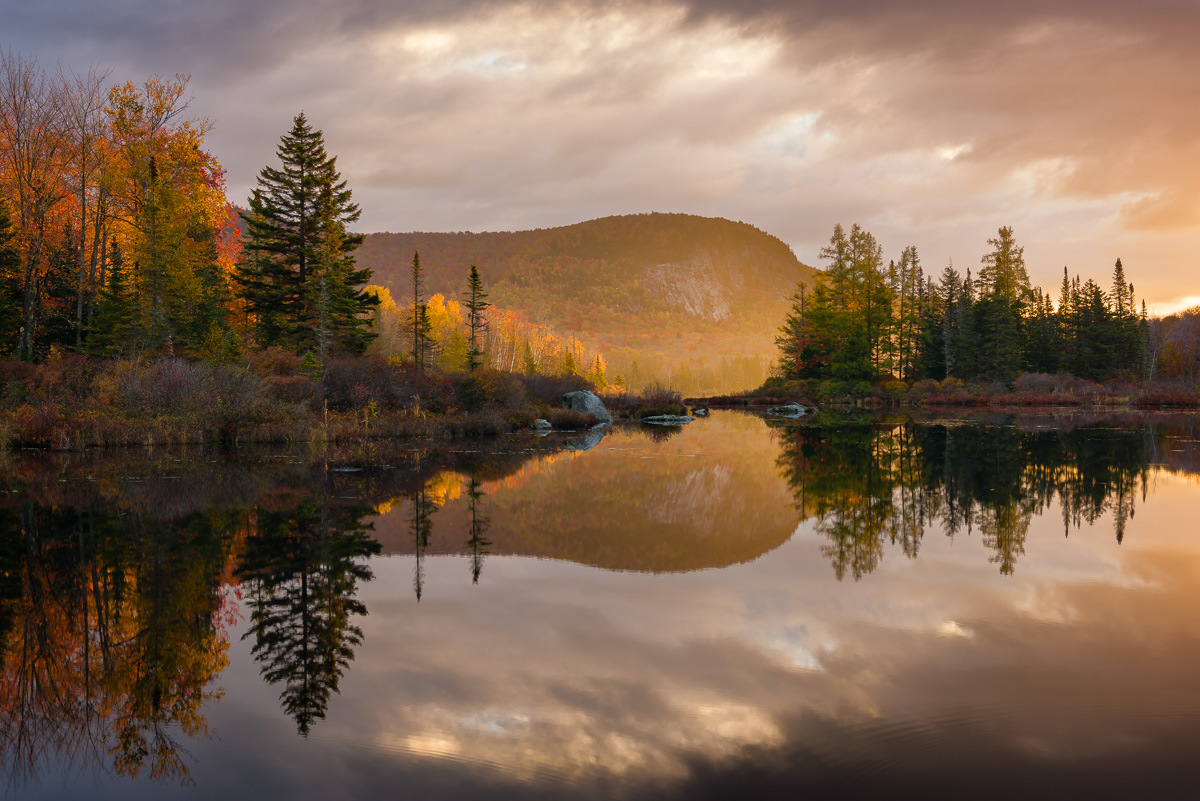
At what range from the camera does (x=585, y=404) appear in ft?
128

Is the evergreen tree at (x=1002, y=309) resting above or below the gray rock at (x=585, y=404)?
above

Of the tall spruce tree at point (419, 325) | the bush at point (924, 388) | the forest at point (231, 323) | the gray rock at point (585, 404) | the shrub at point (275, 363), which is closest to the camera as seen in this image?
the forest at point (231, 323)

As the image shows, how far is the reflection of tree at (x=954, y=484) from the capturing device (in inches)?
370

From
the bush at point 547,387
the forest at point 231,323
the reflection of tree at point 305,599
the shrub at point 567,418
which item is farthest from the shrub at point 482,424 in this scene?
the reflection of tree at point 305,599

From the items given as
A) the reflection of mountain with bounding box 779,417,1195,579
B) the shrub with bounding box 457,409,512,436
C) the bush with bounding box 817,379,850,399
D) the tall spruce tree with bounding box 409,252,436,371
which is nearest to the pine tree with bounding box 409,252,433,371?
the tall spruce tree with bounding box 409,252,436,371

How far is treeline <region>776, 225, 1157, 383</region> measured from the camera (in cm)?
5950

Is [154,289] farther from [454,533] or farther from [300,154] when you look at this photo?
[454,533]

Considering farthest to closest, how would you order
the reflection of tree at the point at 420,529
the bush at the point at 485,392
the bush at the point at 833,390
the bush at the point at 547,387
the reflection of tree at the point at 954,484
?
the bush at the point at 833,390
the bush at the point at 547,387
the bush at the point at 485,392
the reflection of tree at the point at 954,484
the reflection of tree at the point at 420,529

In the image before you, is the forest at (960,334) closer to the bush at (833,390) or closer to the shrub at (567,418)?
the bush at (833,390)

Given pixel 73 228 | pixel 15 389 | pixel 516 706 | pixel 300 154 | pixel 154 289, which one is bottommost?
pixel 516 706

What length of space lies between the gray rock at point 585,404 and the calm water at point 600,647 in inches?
1017

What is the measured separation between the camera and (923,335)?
6241 cm

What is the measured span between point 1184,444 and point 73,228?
45561mm

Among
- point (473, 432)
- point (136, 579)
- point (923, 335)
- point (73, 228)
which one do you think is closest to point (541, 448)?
point (473, 432)
